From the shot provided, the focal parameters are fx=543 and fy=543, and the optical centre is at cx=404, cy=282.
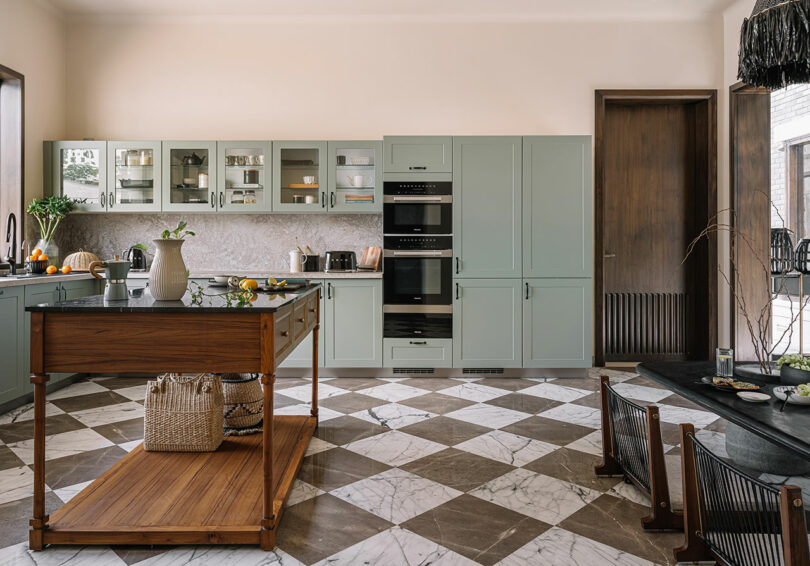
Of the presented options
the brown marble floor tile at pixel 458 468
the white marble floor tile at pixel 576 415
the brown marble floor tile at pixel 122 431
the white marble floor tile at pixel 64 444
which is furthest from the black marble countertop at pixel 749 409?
the white marble floor tile at pixel 64 444

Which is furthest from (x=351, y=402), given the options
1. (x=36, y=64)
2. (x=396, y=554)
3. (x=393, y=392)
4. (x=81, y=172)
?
(x=36, y=64)

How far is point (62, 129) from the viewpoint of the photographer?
17.5ft

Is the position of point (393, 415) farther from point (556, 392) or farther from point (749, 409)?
point (749, 409)

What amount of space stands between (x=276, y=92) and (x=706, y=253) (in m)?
4.54

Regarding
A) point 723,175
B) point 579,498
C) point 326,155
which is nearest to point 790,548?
point 579,498

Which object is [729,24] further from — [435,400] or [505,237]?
[435,400]

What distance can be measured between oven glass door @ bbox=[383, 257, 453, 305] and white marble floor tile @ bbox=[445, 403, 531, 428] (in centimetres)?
124

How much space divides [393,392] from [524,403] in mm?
1028

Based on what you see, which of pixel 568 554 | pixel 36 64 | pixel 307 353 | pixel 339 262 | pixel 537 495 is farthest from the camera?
pixel 339 262

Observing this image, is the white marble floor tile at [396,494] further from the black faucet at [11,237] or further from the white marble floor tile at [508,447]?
the black faucet at [11,237]

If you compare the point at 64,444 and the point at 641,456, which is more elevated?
the point at 641,456

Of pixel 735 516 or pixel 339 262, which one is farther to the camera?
pixel 339 262

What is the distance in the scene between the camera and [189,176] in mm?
5008

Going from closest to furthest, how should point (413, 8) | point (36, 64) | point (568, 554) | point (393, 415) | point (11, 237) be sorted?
point (568, 554), point (393, 415), point (11, 237), point (36, 64), point (413, 8)
